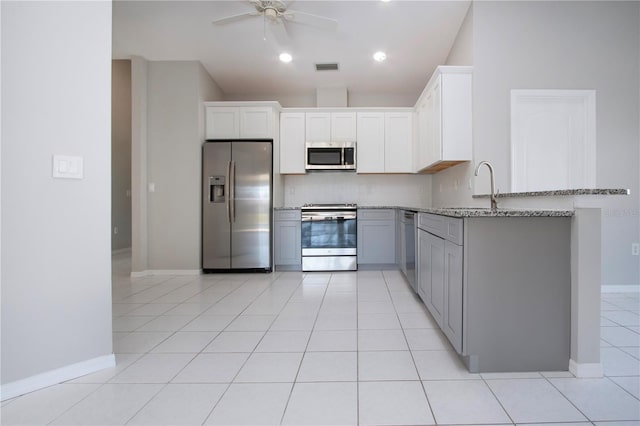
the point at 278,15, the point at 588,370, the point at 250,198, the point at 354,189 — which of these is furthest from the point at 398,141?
the point at 588,370

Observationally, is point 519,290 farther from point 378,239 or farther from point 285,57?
point 285,57

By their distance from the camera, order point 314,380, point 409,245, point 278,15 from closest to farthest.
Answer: point 314,380
point 278,15
point 409,245

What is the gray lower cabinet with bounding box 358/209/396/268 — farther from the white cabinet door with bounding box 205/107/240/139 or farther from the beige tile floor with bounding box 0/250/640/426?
the white cabinet door with bounding box 205/107/240/139

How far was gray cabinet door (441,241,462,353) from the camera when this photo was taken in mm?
1784

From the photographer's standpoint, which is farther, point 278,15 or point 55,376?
point 278,15

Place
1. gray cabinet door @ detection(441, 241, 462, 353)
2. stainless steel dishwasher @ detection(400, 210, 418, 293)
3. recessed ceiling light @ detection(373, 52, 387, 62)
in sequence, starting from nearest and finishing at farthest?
gray cabinet door @ detection(441, 241, 462, 353), stainless steel dishwasher @ detection(400, 210, 418, 293), recessed ceiling light @ detection(373, 52, 387, 62)

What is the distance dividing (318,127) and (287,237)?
1713mm

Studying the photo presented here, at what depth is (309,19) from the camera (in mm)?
3244

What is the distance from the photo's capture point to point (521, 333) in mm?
1724

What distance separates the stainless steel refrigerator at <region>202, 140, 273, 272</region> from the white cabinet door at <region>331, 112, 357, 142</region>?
1.08 meters

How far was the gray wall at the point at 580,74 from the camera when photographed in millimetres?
3277

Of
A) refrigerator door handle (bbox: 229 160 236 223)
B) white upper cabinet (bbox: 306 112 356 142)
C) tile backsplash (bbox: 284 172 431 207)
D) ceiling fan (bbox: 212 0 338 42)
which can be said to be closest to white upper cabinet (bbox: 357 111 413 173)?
white upper cabinet (bbox: 306 112 356 142)

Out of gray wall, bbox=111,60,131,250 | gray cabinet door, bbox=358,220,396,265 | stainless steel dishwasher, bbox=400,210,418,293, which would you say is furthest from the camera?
gray wall, bbox=111,60,131,250

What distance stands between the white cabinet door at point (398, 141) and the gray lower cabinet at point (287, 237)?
162cm
